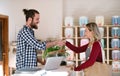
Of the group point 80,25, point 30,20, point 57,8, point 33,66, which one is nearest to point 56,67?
point 33,66

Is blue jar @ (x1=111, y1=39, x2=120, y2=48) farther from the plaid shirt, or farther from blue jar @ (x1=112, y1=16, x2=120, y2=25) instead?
the plaid shirt

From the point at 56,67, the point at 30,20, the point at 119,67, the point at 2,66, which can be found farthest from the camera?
the point at 2,66

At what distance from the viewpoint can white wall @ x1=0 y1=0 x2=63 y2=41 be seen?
548 cm

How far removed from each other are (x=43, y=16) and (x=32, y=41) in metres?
3.32

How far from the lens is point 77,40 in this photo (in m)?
5.18

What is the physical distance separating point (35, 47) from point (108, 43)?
10.0ft

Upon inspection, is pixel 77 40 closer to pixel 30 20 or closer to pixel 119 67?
pixel 119 67

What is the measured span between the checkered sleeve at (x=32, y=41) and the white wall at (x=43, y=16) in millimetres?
3169

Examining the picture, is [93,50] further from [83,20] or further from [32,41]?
[83,20]

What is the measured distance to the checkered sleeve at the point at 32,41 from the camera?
2264 mm

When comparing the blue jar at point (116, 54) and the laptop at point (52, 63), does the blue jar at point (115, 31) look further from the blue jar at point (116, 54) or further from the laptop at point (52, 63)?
the laptop at point (52, 63)

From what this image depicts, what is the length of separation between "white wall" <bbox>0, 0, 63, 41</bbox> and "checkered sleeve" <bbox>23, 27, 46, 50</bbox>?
3169mm

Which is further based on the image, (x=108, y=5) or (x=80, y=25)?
(x=108, y=5)

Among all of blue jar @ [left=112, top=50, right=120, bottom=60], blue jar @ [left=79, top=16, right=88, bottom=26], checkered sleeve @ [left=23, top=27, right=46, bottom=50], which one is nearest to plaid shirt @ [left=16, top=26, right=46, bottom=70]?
checkered sleeve @ [left=23, top=27, right=46, bottom=50]
